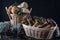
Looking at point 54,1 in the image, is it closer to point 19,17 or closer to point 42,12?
point 42,12

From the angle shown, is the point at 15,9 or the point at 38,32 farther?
the point at 15,9

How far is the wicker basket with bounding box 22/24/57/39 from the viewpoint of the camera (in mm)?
1038

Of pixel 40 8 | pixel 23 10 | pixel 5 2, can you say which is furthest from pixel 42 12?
pixel 23 10

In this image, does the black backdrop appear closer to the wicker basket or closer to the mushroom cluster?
the mushroom cluster

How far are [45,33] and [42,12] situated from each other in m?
0.60

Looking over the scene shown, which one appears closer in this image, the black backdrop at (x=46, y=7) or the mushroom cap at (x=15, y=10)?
the mushroom cap at (x=15, y=10)

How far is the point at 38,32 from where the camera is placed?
105 cm

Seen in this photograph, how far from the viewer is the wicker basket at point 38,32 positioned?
1.04 m

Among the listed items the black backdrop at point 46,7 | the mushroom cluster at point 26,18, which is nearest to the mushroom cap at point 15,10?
the mushroom cluster at point 26,18

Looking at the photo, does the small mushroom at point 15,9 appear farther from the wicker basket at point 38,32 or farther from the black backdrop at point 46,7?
the black backdrop at point 46,7

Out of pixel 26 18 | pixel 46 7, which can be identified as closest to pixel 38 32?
pixel 26 18

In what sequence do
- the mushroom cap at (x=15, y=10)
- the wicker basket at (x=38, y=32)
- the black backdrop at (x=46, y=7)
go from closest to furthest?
the wicker basket at (x=38, y=32) < the mushroom cap at (x=15, y=10) < the black backdrop at (x=46, y=7)

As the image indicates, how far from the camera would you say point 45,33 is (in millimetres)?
1049

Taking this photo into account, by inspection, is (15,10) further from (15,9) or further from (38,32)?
(38,32)
